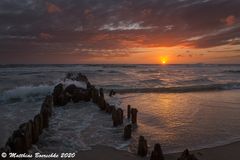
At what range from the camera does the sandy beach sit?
773 cm

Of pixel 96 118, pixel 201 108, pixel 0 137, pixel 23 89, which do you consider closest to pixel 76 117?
pixel 96 118

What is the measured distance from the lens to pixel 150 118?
1262cm

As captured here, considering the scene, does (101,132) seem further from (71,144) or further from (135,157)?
(135,157)

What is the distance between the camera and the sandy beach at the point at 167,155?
25.4ft

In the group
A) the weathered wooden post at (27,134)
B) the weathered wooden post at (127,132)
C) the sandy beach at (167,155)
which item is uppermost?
the weathered wooden post at (27,134)

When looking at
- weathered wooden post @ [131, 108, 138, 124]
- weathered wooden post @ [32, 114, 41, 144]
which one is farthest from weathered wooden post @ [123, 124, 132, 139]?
weathered wooden post @ [32, 114, 41, 144]

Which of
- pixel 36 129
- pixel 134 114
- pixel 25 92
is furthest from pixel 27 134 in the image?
pixel 25 92

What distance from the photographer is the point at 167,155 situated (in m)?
7.93

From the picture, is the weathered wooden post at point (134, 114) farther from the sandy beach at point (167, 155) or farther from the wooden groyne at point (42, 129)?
the sandy beach at point (167, 155)

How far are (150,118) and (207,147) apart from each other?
415 centimetres

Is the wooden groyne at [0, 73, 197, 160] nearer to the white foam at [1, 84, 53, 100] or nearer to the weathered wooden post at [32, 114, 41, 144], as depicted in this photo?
the weathered wooden post at [32, 114, 41, 144]

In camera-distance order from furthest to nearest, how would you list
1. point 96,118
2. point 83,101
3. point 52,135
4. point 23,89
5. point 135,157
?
1. point 23,89
2. point 83,101
3. point 96,118
4. point 52,135
5. point 135,157

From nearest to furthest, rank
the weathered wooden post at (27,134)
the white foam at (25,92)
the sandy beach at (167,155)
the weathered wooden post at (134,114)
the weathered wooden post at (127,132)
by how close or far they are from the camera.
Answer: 1. the weathered wooden post at (27,134)
2. the sandy beach at (167,155)
3. the weathered wooden post at (127,132)
4. the weathered wooden post at (134,114)
5. the white foam at (25,92)

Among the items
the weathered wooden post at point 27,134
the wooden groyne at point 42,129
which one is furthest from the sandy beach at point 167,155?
the weathered wooden post at point 27,134
